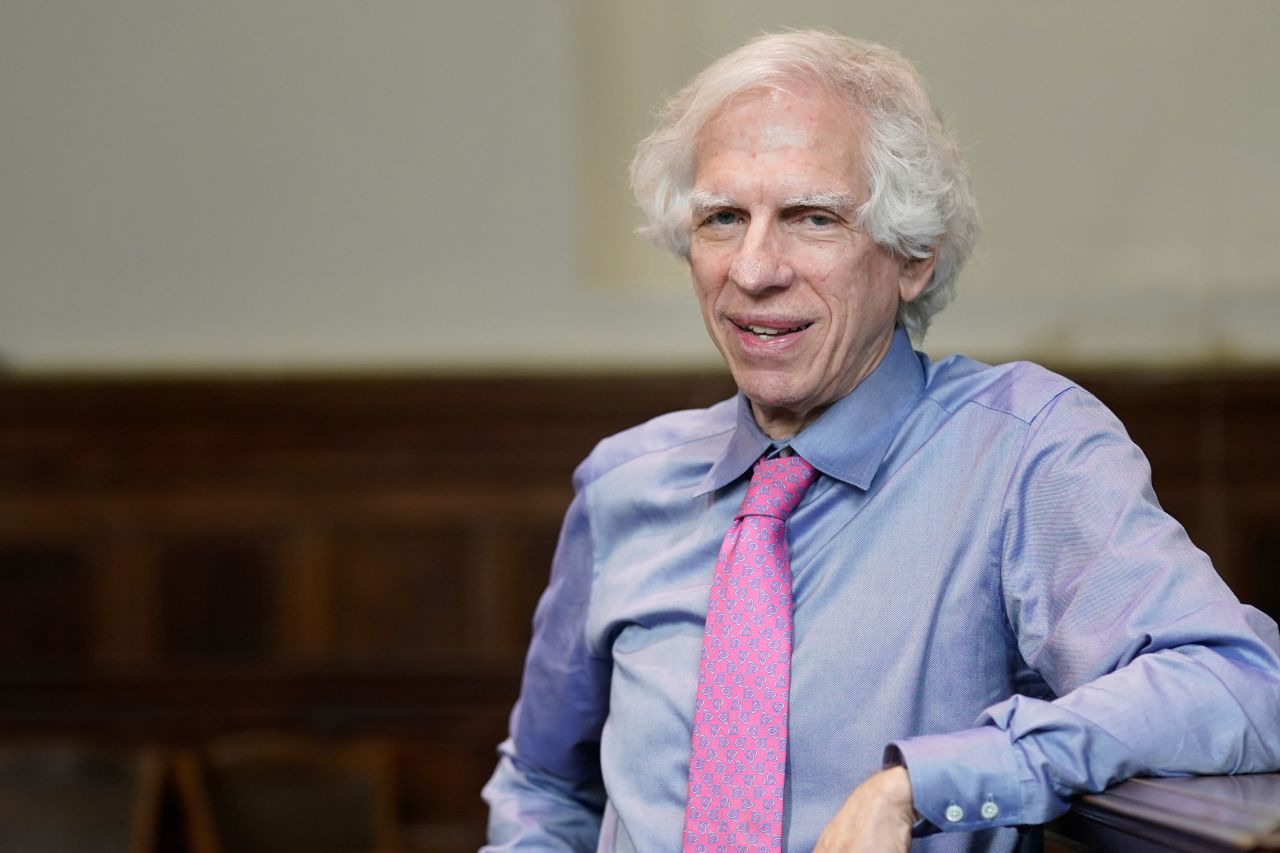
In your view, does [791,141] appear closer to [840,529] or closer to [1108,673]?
[840,529]

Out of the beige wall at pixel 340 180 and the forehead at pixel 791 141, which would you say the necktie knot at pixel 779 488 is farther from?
the beige wall at pixel 340 180

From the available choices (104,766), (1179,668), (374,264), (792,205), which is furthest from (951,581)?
(374,264)

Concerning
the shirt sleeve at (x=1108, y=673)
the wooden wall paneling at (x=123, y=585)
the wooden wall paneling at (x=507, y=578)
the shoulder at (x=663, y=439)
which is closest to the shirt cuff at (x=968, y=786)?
the shirt sleeve at (x=1108, y=673)

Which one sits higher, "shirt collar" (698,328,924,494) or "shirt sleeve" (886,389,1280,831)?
"shirt collar" (698,328,924,494)

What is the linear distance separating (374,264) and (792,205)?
2.90 meters

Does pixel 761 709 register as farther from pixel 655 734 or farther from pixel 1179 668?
pixel 1179 668

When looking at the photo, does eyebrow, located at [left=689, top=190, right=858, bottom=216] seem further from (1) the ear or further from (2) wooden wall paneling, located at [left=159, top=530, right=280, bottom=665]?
(2) wooden wall paneling, located at [left=159, top=530, right=280, bottom=665]

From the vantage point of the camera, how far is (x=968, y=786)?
132 cm

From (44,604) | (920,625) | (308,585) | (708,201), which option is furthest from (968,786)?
(44,604)

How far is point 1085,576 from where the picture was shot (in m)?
1.46

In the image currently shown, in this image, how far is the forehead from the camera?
1648 millimetres

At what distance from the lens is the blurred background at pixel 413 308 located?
4.21m

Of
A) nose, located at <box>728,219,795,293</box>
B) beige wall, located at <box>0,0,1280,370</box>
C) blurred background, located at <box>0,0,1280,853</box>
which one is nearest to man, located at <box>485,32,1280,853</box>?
nose, located at <box>728,219,795,293</box>

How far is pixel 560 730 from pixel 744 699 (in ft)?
1.31
